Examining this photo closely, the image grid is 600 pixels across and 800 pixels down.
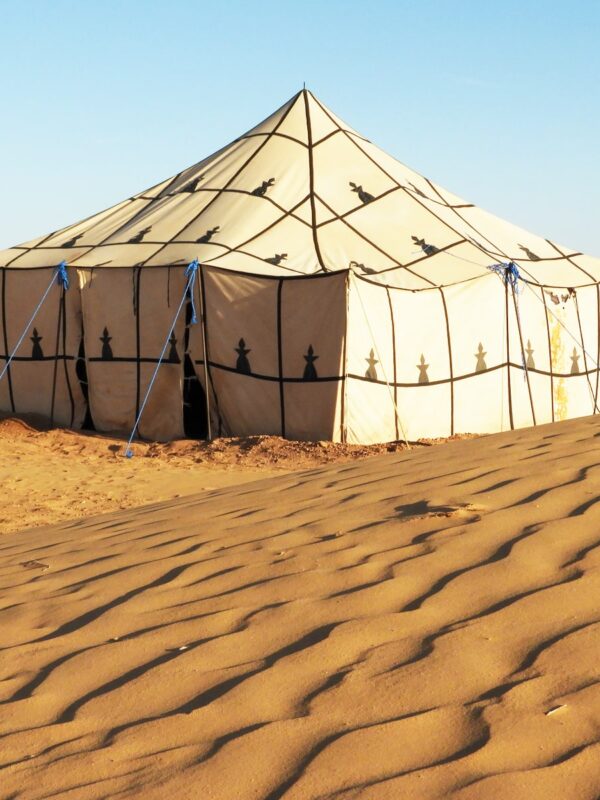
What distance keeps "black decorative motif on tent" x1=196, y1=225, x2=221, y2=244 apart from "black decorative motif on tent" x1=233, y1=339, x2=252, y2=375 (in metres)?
1.46

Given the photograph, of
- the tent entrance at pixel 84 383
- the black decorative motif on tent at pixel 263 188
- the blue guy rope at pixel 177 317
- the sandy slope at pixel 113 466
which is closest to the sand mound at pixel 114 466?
the sandy slope at pixel 113 466

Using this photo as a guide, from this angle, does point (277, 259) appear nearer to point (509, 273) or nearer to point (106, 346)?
point (106, 346)

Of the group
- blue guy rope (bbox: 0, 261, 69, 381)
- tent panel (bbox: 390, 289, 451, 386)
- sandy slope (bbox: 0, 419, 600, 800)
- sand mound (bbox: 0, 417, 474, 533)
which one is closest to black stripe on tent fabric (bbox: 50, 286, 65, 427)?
blue guy rope (bbox: 0, 261, 69, 381)

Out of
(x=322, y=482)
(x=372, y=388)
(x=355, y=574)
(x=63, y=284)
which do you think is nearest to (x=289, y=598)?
(x=355, y=574)

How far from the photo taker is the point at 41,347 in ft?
41.9

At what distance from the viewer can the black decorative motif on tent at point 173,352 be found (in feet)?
38.7

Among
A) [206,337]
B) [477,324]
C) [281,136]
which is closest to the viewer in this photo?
[206,337]

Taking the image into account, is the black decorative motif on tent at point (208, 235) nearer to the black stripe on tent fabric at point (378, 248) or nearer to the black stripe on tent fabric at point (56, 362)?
the black stripe on tent fabric at point (378, 248)

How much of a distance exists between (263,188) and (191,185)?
1.15 metres

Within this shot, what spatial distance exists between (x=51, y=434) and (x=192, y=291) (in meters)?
2.18

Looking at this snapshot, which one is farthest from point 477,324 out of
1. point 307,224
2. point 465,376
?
point 307,224

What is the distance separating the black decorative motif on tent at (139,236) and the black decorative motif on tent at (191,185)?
96 cm

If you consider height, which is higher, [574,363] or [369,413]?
[574,363]

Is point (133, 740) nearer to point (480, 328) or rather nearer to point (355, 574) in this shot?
point (355, 574)
